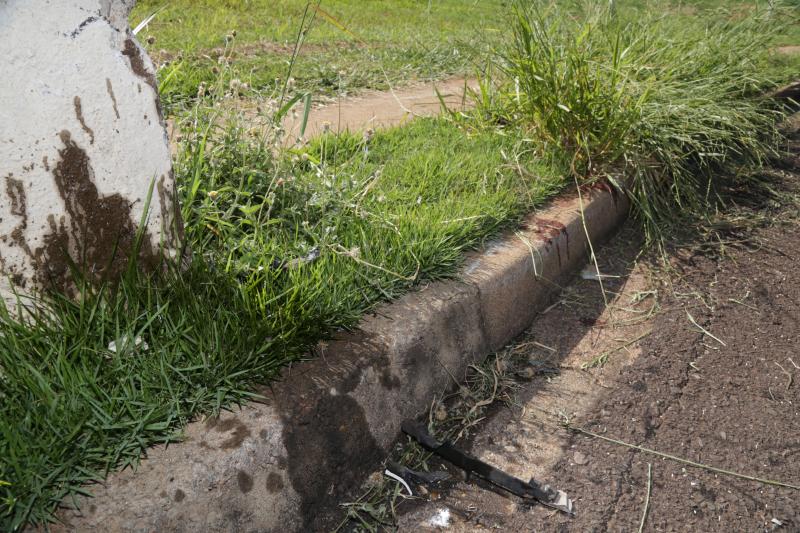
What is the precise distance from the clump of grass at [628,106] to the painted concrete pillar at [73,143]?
2.14 meters

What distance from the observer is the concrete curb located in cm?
167

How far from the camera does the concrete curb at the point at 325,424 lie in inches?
65.8

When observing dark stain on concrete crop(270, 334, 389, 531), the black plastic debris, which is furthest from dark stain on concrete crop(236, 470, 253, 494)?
the black plastic debris

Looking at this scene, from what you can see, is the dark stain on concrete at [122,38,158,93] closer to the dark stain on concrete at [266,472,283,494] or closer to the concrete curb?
the concrete curb

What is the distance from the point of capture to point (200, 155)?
7.95 feet

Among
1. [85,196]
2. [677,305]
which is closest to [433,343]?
[85,196]

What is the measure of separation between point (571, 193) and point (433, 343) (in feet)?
4.70

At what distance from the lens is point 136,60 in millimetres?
1929

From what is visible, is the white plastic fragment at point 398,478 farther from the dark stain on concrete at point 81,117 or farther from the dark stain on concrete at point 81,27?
the dark stain on concrete at point 81,27

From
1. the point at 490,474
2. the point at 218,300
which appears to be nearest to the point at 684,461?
the point at 490,474

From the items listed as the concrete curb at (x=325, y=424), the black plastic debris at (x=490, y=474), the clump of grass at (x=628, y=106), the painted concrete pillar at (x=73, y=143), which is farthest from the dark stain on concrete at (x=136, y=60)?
the clump of grass at (x=628, y=106)

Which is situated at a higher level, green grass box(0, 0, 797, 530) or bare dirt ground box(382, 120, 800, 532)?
green grass box(0, 0, 797, 530)

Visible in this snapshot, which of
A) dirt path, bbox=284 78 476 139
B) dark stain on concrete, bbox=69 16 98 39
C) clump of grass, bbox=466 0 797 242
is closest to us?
dark stain on concrete, bbox=69 16 98 39

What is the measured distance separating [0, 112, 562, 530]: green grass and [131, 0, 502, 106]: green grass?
5.30 feet
